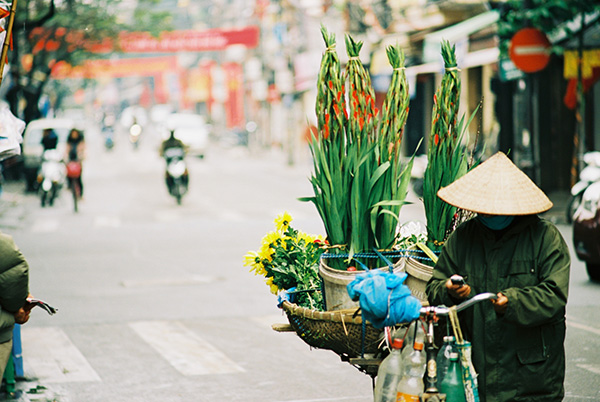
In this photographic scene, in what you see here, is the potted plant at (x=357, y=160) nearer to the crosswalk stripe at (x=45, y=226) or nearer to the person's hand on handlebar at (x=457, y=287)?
the person's hand on handlebar at (x=457, y=287)

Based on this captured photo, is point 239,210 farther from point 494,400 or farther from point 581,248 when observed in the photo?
point 494,400

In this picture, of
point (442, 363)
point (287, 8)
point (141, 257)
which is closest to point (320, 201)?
point (442, 363)

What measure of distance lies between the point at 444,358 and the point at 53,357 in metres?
4.94

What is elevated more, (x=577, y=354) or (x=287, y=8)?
(x=287, y=8)

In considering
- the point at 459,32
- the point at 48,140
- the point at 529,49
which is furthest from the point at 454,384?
the point at 459,32

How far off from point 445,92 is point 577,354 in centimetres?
377

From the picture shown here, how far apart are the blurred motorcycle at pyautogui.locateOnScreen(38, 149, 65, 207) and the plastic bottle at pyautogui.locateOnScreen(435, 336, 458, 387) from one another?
66.0 ft

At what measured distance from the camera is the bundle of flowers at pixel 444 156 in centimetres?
450

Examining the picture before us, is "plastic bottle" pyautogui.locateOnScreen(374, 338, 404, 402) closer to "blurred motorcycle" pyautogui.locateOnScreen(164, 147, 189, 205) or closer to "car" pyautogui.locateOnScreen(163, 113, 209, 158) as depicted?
"blurred motorcycle" pyautogui.locateOnScreen(164, 147, 189, 205)

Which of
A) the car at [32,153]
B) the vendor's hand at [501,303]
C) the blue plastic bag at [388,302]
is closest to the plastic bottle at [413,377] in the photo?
the blue plastic bag at [388,302]

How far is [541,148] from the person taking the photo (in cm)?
2139

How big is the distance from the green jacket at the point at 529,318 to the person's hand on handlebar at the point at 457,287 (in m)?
0.16

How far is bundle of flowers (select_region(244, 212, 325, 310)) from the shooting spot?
4664 mm

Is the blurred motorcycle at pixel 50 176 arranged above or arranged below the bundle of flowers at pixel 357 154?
below
